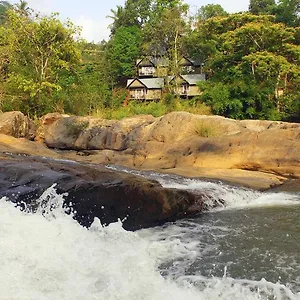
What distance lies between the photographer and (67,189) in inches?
255

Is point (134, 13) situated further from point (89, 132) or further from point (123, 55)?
point (89, 132)

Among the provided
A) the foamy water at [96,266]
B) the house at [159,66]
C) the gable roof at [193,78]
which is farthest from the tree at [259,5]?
the foamy water at [96,266]

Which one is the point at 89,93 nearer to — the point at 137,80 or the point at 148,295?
the point at 137,80

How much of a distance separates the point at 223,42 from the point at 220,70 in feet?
6.78

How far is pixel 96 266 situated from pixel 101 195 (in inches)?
A: 91.0

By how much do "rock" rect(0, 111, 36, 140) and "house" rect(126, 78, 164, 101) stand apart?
15.6 m

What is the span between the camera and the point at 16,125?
19469 millimetres

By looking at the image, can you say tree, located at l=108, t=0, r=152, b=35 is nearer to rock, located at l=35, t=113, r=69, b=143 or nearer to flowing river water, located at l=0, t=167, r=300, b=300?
rock, located at l=35, t=113, r=69, b=143

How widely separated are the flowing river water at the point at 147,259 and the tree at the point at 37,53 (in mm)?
18244

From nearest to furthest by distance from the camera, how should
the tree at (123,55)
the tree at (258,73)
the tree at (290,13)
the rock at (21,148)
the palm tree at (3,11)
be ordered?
the rock at (21,148) → the tree at (258,73) → the tree at (290,13) → the tree at (123,55) → the palm tree at (3,11)

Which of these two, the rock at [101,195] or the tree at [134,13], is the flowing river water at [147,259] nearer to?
the rock at [101,195]

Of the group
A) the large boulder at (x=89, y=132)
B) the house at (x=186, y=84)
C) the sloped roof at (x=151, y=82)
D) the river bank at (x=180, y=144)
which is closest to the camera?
the river bank at (x=180, y=144)

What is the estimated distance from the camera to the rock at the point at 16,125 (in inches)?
738

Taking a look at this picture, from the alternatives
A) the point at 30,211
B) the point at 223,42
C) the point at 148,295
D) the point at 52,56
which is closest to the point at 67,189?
the point at 30,211
